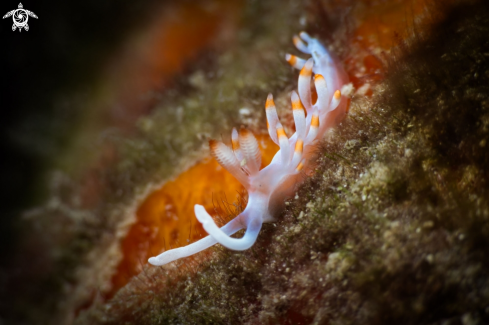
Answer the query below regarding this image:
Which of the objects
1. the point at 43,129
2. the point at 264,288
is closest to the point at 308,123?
the point at 264,288

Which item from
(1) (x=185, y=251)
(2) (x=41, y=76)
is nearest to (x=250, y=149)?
(1) (x=185, y=251)

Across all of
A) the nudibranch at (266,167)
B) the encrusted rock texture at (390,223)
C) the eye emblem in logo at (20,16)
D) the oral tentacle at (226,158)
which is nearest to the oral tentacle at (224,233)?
the nudibranch at (266,167)

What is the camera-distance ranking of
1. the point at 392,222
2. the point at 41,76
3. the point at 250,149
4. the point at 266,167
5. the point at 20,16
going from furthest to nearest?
the point at 41,76 → the point at 20,16 → the point at 266,167 → the point at 250,149 → the point at 392,222

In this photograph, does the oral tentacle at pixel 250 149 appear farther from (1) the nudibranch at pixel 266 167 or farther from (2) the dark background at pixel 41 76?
(2) the dark background at pixel 41 76

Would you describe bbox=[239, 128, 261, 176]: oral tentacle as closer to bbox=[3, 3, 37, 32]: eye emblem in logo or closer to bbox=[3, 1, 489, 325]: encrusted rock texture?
bbox=[3, 1, 489, 325]: encrusted rock texture

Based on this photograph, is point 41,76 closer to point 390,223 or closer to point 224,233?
point 224,233

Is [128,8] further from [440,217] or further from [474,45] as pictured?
[440,217]

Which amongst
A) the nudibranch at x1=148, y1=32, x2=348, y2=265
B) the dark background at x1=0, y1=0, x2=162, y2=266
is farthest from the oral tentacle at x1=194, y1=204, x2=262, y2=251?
the dark background at x1=0, y1=0, x2=162, y2=266
